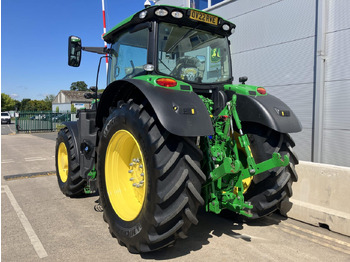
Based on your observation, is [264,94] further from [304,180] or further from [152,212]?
[152,212]

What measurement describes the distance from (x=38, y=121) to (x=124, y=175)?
20.0 meters

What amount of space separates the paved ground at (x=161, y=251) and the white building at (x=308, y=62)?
8.88 ft

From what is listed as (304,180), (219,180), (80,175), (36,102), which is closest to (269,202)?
(219,180)

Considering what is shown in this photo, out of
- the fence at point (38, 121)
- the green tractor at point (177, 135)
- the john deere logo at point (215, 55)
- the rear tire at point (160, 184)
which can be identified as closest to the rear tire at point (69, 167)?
the green tractor at point (177, 135)

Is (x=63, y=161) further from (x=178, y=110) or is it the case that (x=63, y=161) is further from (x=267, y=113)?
(x=267, y=113)

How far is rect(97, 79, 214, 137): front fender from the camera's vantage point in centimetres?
246

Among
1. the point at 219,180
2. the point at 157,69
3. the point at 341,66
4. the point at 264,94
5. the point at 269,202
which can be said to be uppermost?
the point at 341,66

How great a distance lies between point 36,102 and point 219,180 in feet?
280

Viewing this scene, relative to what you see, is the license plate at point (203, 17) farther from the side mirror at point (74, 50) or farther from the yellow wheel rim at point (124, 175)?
the side mirror at point (74, 50)

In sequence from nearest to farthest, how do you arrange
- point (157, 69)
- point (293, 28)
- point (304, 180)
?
point (157, 69), point (304, 180), point (293, 28)

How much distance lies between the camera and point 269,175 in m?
3.28

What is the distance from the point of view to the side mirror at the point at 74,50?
426 cm

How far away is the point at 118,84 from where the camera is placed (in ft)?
10.8

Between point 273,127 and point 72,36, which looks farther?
point 72,36
